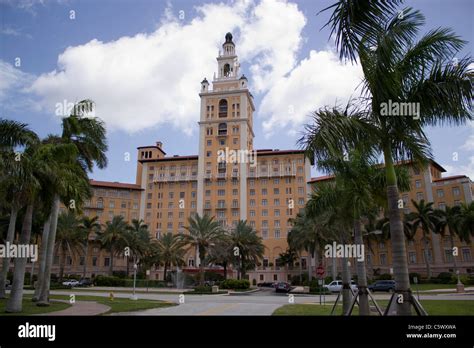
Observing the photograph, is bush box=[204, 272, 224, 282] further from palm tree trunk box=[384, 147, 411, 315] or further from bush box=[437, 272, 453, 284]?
palm tree trunk box=[384, 147, 411, 315]

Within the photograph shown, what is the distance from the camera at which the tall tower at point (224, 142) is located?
3499 inches

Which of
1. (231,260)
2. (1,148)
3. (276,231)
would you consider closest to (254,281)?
(276,231)

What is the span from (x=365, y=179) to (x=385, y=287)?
33066 mm

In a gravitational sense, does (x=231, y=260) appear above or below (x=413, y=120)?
below

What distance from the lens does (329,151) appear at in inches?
373

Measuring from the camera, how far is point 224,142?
9144 centimetres

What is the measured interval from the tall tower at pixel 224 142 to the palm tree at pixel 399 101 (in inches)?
2985

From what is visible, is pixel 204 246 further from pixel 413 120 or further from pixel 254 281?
Answer: pixel 413 120

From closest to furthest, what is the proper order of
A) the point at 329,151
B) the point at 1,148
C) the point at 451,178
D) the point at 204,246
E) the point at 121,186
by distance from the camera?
1. the point at 329,151
2. the point at 1,148
3. the point at 204,246
4. the point at 451,178
5. the point at 121,186

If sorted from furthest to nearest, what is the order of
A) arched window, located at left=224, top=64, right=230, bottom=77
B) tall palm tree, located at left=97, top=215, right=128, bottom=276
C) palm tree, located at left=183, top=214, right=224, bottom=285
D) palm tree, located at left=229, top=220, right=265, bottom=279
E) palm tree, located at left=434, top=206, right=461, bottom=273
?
arched window, located at left=224, top=64, right=230, bottom=77 → tall palm tree, located at left=97, top=215, right=128, bottom=276 → palm tree, located at left=229, top=220, right=265, bottom=279 → palm tree, located at left=434, top=206, right=461, bottom=273 → palm tree, located at left=183, top=214, right=224, bottom=285

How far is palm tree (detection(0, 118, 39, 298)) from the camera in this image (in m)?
15.5

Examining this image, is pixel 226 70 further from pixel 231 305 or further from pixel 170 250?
pixel 231 305

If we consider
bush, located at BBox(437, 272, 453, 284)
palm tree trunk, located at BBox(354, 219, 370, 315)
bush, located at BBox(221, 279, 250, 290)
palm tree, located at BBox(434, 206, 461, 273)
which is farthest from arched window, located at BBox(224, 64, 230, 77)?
palm tree trunk, located at BBox(354, 219, 370, 315)
